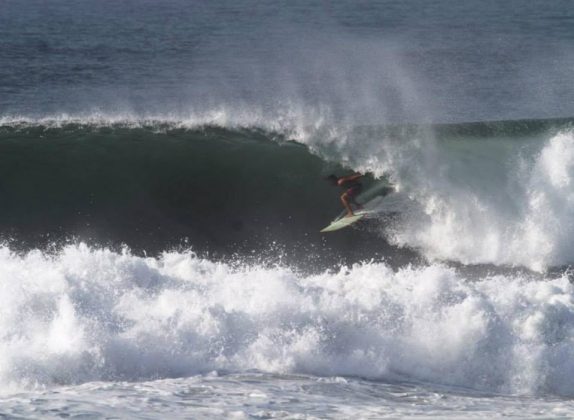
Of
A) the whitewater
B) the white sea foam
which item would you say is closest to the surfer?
the whitewater

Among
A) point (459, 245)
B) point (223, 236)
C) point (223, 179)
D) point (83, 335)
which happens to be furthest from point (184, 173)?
point (83, 335)

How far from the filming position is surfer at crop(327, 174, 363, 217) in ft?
61.2

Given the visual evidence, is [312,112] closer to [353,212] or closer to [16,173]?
[353,212]

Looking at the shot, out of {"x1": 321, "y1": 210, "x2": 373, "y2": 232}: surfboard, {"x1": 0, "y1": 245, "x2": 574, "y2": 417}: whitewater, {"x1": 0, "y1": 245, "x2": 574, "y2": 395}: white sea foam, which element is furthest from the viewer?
{"x1": 321, "y1": 210, "x2": 373, "y2": 232}: surfboard

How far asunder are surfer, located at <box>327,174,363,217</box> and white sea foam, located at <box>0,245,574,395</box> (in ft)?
11.2

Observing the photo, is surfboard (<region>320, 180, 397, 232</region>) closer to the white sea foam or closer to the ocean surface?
the ocean surface

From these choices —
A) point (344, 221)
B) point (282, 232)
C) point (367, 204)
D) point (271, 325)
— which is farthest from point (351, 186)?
point (271, 325)

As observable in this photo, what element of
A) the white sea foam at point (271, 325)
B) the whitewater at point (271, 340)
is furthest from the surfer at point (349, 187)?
the white sea foam at point (271, 325)

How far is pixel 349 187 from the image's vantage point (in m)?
19.0

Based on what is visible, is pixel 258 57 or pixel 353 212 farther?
pixel 258 57

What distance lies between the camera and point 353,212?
1852 cm

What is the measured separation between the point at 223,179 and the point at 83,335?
7127 mm

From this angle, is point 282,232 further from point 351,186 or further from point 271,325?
point 271,325

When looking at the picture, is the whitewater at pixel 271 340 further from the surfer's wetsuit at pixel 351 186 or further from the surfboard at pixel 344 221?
the surfer's wetsuit at pixel 351 186
